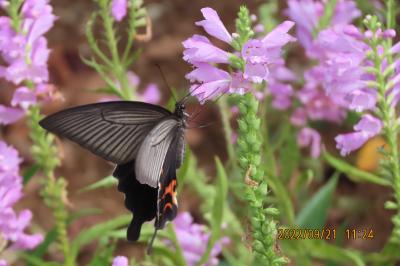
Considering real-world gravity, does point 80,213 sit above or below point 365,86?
below

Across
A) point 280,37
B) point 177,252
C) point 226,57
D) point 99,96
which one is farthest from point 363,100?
point 99,96

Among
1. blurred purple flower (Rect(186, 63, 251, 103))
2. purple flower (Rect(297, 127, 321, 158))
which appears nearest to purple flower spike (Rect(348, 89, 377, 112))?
blurred purple flower (Rect(186, 63, 251, 103))

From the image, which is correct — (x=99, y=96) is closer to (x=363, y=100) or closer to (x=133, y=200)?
(x=133, y=200)

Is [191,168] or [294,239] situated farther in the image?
[191,168]

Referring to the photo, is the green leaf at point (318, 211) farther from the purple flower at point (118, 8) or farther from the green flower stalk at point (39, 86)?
the purple flower at point (118, 8)

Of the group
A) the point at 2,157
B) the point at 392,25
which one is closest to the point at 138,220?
the point at 2,157

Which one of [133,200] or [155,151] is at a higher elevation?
[155,151]

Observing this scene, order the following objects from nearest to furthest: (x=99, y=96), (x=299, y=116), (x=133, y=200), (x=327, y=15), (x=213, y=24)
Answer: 1. (x=213, y=24)
2. (x=133, y=200)
3. (x=327, y=15)
4. (x=299, y=116)
5. (x=99, y=96)

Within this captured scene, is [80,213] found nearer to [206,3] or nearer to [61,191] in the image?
[61,191]
